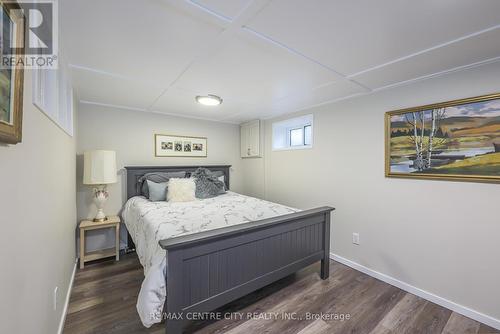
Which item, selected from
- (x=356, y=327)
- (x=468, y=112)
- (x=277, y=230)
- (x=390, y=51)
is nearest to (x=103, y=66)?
(x=277, y=230)

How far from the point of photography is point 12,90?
731 mm

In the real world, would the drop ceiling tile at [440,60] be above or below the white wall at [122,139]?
above

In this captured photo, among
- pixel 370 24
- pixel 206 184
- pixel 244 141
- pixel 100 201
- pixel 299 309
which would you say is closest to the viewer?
pixel 370 24

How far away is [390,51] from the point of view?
161 cm

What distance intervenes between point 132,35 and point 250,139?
2.95m

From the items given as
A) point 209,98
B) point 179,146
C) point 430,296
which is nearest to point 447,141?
point 430,296

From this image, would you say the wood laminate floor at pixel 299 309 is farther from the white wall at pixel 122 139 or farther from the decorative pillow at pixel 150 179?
the decorative pillow at pixel 150 179

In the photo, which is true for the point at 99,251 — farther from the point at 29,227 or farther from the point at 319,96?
the point at 319,96

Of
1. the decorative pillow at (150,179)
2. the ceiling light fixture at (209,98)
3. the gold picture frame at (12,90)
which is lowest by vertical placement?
the decorative pillow at (150,179)

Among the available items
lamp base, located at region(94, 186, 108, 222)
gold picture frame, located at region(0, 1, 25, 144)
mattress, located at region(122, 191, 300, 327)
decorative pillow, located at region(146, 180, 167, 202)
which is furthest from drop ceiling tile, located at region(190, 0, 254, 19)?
lamp base, located at region(94, 186, 108, 222)

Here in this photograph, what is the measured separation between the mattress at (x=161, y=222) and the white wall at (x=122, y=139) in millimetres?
405

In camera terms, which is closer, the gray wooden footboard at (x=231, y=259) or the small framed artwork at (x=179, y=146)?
the gray wooden footboard at (x=231, y=259)

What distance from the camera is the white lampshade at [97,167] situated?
263 cm

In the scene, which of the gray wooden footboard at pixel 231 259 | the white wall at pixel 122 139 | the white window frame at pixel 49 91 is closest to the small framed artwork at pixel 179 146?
the white wall at pixel 122 139
